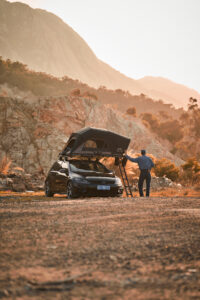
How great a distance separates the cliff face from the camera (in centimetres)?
3150

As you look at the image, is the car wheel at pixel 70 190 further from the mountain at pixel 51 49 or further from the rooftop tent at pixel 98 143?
the mountain at pixel 51 49

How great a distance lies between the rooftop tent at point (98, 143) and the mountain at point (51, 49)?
366ft

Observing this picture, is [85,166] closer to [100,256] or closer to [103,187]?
[103,187]

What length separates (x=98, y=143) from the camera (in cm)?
1464

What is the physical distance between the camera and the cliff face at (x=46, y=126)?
31500mm

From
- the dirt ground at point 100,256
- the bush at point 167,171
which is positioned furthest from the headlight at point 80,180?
the bush at point 167,171

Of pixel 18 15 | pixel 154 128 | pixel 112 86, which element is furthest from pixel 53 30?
pixel 154 128

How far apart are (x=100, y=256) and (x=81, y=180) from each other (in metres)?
7.99

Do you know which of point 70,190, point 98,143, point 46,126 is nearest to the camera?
point 70,190

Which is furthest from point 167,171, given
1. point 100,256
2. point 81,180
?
point 100,256

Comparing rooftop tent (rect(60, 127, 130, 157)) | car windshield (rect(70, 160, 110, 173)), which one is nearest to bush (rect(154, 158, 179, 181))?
rooftop tent (rect(60, 127, 130, 157))

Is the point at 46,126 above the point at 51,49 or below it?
below

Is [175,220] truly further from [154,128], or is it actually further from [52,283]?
[154,128]

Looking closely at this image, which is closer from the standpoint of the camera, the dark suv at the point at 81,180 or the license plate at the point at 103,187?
the dark suv at the point at 81,180
